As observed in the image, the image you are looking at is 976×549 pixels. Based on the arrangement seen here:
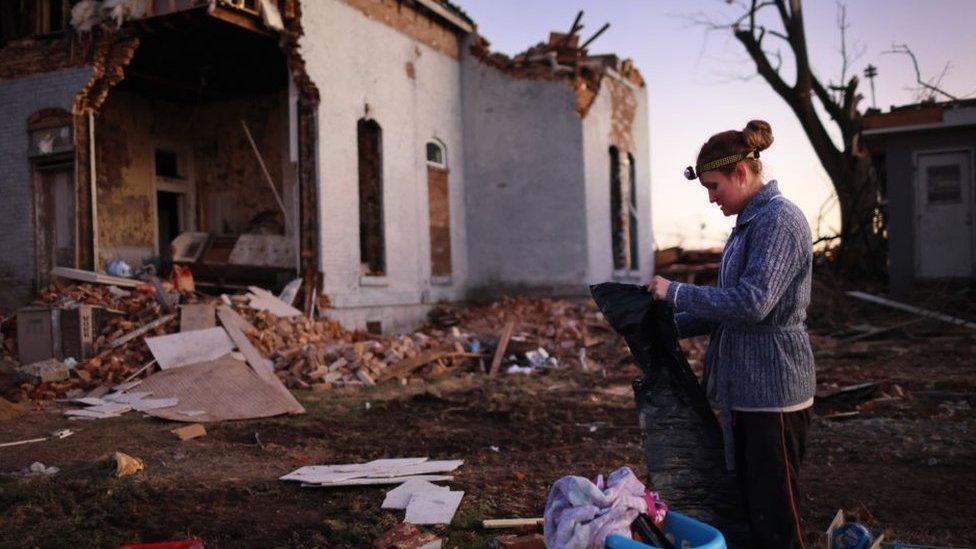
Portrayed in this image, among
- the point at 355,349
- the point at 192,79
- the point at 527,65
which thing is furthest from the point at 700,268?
the point at 192,79

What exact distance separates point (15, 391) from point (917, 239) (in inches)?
649

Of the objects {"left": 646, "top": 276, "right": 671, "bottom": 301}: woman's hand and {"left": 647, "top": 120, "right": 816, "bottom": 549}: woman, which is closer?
{"left": 647, "top": 120, "right": 816, "bottom": 549}: woman

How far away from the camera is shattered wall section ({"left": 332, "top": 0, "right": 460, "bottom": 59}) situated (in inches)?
604

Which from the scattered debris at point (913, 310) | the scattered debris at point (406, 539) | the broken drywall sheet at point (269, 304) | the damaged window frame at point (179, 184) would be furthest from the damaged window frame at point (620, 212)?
Result: the scattered debris at point (406, 539)

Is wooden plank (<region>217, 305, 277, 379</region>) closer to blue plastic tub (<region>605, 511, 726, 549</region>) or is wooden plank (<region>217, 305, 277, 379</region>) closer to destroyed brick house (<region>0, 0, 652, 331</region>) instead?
destroyed brick house (<region>0, 0, 652, 331</region>)

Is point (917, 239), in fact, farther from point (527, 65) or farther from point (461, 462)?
point (461, 462)

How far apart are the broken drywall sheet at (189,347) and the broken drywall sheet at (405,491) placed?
18.8ft

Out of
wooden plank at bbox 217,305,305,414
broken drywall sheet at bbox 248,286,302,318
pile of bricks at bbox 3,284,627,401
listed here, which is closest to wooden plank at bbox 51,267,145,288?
pile of bricks at bbox 3,284,627,401

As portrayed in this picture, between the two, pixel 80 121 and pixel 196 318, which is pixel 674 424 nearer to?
pixel 196 318

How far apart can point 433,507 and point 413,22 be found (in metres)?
14.3

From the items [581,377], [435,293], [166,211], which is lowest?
[581,377]

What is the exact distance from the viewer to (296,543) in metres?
4.17

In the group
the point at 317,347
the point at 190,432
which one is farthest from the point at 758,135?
the point at 317,347

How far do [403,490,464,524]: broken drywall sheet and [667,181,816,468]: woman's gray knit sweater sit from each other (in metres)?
2.13
